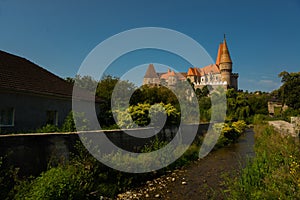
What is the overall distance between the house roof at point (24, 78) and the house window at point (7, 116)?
3.73 feet

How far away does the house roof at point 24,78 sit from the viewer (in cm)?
1123

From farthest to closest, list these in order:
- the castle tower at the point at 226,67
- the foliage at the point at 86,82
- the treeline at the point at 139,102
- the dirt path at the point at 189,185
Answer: the castle tower at the point at 226,67 < the foliage at the point at 86,82 < the treeline at the point at 139,102 < the dirt path at the point at 189,185

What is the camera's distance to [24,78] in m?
12.8

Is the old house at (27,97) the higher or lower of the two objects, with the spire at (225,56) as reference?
lower

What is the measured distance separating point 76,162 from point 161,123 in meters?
6.75

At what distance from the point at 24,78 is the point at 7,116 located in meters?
2.89

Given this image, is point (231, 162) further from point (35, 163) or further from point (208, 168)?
point (35, 163)

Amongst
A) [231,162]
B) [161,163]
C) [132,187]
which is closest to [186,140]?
[231,162]

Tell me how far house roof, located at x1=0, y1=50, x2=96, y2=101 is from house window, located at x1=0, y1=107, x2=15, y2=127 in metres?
1.14

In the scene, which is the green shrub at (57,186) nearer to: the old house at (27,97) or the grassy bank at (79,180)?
the grassy bank at (79,180)

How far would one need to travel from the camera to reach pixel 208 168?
10062 mm

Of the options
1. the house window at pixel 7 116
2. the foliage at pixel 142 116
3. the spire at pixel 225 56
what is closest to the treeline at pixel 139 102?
the foliage at pixel 142 116

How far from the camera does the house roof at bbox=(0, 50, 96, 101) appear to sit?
11227 mm

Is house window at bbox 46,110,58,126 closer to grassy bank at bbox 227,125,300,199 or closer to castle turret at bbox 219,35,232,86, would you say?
grassy bank at bbox 227,125,300,199
